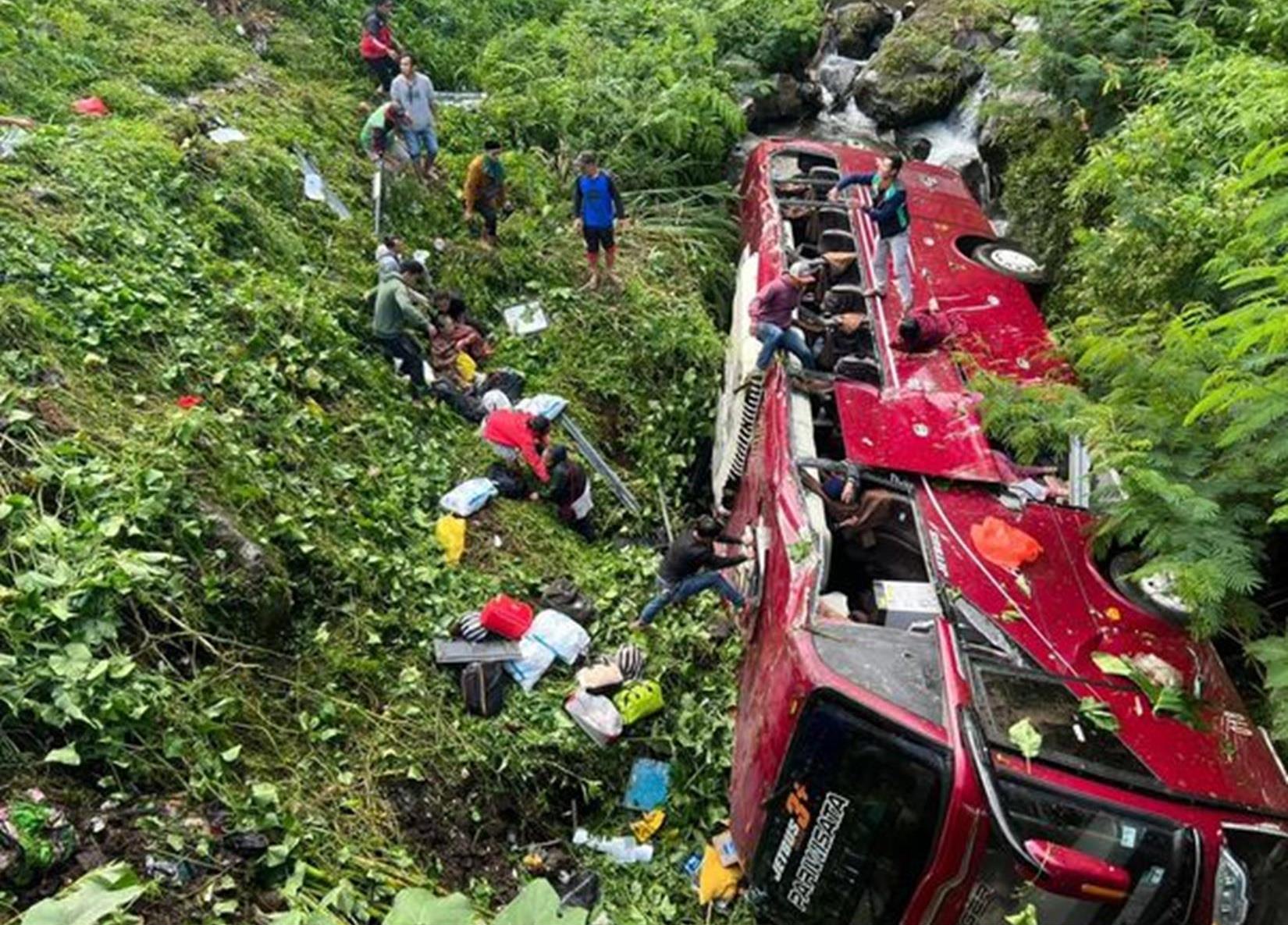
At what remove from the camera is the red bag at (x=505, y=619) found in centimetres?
627

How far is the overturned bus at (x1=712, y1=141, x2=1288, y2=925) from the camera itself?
3.96m

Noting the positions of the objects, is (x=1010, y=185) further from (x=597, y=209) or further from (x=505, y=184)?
(x=505, y=184)

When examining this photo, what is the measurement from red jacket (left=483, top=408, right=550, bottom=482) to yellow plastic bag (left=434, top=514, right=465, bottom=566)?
91 cm

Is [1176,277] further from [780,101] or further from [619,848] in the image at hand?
[780,101]

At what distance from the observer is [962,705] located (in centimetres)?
423

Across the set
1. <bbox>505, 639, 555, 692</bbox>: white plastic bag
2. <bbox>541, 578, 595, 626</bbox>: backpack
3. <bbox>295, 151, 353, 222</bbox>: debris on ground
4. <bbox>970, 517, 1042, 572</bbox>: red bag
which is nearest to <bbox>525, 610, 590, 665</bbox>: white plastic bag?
<bbox>505, 639, 555, 692</bbox>: white plastic bag

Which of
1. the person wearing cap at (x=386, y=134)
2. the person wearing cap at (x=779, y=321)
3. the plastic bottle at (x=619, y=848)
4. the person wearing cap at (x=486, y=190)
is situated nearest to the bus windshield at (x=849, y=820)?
the plastic bottle at (x=619, y=848)

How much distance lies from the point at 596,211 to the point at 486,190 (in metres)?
1.33

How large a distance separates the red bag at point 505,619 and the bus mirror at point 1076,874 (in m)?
3.49

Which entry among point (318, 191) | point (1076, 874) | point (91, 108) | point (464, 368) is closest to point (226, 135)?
point (318, 191)

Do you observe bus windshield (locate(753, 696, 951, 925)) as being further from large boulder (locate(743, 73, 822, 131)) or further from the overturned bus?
large boulder (locate(743, 73, 822, 131))

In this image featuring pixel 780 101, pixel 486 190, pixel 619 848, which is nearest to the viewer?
pixel 619 848

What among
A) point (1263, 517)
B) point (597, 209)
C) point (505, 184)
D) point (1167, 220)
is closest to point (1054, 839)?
point (1263, 517)

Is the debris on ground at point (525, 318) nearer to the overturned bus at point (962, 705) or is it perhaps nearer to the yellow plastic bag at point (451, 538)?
the yellow plastic bag at point (451, 538)
